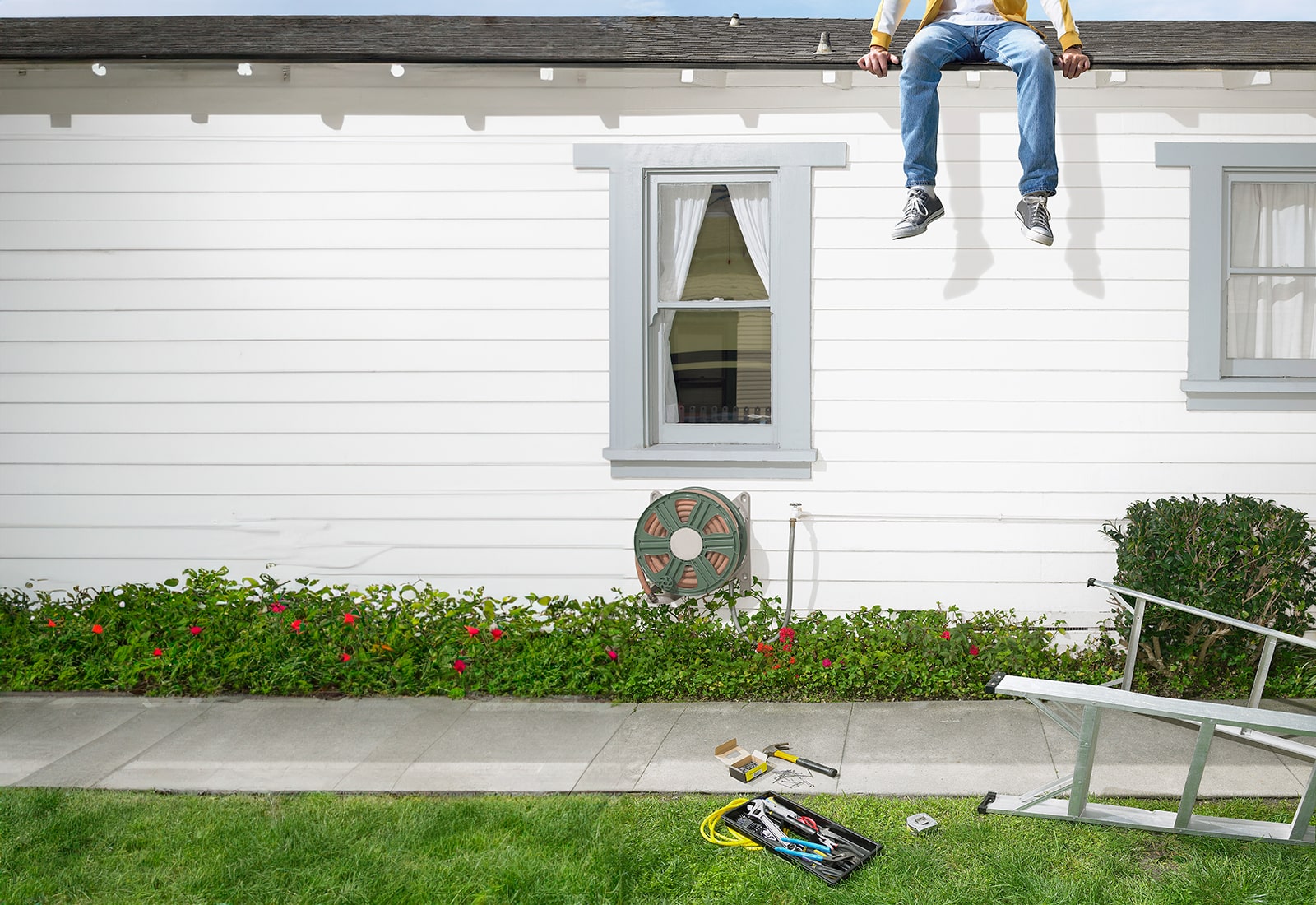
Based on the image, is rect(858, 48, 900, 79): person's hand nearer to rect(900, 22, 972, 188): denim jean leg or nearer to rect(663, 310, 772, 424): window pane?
rect(900, 22, 972, 188): denim jean leg

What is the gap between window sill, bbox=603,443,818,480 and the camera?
5.45 metres

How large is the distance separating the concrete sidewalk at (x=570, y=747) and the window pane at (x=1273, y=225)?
2.34 m

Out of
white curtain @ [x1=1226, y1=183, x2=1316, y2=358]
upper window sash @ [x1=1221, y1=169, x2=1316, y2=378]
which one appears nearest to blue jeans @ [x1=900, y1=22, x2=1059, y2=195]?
upper window sash @ [x1=1221, y1=169, x2=1316, y2=378]

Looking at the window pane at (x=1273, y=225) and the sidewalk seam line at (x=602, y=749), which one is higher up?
the window pane at (x=1273, y=225)

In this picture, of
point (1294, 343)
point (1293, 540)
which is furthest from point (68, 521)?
point (1294, 343)

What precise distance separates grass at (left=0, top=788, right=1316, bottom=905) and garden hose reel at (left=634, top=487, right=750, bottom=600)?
1.58 metres

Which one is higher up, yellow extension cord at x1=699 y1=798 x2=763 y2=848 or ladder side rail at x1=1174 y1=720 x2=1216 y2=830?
ladder side rail at x1=1174 y1=720 x2=1216 y2=830

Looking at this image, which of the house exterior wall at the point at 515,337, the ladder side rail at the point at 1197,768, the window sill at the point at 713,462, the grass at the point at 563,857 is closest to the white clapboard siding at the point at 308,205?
the house exterior wall at the point at 515,337

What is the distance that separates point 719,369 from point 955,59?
6.45 ft

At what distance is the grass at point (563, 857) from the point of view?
10.2 feet

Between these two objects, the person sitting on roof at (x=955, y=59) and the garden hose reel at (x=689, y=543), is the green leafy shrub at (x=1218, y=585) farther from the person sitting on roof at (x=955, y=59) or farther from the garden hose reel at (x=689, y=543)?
the garden hose reel at (x=689, y=543)

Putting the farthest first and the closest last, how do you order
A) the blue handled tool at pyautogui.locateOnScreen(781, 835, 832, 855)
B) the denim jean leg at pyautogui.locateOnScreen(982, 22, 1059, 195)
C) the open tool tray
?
the denim jean leg at pyautogui.locateOnScreen(982, 22, 1059, 195) → the blue handled tool at pyautogui.locateOnScreen(781, 835, 832, 855) → the open tool tray

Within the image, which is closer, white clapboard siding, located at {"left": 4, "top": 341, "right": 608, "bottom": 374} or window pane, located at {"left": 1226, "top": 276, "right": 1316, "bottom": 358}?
window pane, located at {"left": 1226, "top": 276, "right": 1316, "bottom": 358}

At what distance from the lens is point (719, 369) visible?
5.68m
